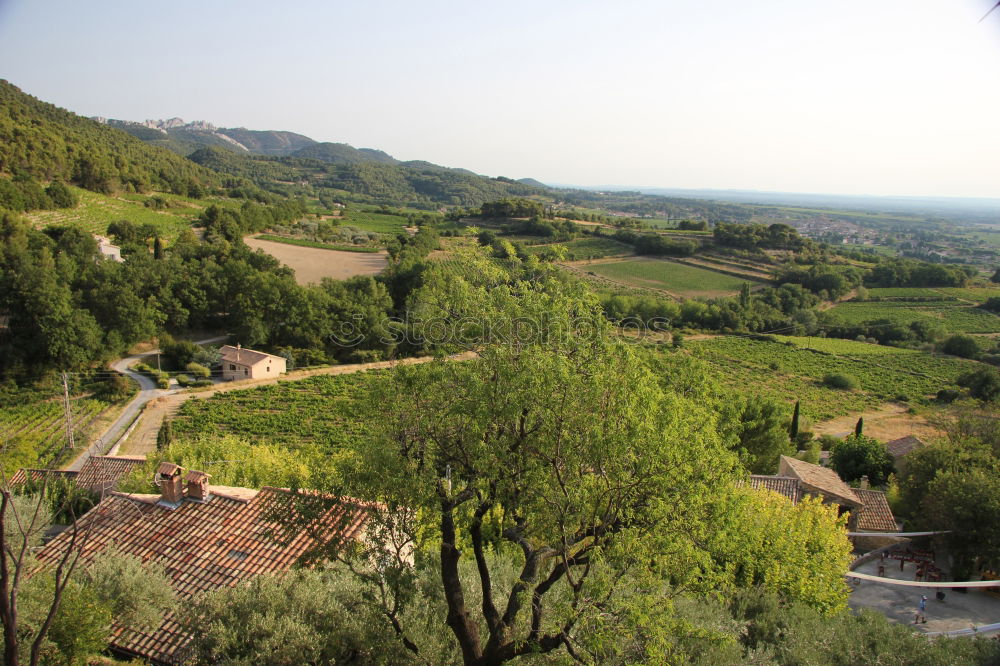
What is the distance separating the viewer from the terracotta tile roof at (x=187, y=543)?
27.1 feet

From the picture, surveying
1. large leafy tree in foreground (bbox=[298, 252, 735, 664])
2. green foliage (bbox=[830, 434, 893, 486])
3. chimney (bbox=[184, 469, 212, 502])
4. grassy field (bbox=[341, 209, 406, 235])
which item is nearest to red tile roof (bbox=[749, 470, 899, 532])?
green foliage (bbox=[830, 434, 893, 486])

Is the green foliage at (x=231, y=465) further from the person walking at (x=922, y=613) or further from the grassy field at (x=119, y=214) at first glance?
the grassy field at (x=119, y=214)

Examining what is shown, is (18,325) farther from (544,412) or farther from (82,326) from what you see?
(544,412)

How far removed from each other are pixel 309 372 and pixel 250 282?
917cm

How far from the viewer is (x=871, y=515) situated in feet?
57.8

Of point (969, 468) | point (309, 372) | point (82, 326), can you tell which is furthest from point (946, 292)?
point (82, 326)

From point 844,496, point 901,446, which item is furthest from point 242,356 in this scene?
point 901,446

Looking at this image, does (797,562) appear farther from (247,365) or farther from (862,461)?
(247,365)

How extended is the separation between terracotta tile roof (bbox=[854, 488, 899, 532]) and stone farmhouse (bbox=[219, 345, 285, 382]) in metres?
31.0

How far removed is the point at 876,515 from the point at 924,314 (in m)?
48.5

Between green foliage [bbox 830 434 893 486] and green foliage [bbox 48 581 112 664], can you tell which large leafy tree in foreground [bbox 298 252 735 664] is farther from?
green foliage [bbox 830 434 893 486]

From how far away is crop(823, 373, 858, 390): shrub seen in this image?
39.0 metres

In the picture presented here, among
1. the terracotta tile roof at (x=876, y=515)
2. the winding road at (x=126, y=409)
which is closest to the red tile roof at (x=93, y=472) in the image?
the winding road at (x=126, y=409)

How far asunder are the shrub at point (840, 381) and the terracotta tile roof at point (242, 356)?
123 ft
